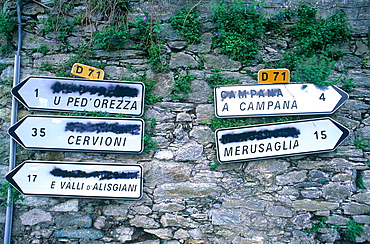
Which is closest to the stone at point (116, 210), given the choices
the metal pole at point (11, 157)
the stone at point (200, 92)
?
the metal pole at point (11, 157)

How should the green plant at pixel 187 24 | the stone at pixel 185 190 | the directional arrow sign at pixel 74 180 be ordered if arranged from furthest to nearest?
the green plant at pixel 187 24, the stone at pixel 185 190, the directional arrow sign at pixel 74 180

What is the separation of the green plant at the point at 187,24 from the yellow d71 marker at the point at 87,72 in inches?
41.1

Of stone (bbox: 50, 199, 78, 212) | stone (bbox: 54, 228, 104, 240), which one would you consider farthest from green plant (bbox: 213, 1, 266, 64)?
stone (bbox: 54, 228, 104, 240)

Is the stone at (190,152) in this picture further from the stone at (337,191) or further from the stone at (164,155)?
the stone at (337,191)

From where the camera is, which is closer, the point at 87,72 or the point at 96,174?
the point at 96,174

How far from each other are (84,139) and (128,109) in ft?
1.92

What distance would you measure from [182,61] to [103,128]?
1198 mm

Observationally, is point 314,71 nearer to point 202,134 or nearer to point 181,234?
point 202,134

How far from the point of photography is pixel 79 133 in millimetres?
2701

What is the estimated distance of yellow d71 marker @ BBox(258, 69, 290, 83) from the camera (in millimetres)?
2787

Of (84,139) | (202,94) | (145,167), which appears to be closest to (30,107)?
(84,139)

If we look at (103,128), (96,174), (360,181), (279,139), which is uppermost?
(103,128)

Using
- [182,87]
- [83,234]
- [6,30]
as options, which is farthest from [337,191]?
[6,30]

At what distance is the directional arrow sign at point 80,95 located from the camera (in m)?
2.73
